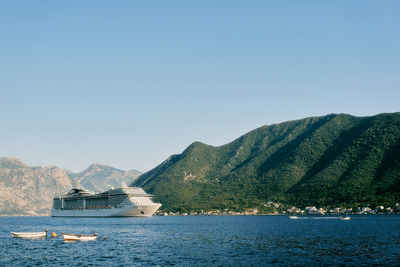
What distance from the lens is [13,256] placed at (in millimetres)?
70188

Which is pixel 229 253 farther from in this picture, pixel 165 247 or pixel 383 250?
pixel 383 250

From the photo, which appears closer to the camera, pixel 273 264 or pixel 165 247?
pixel 273 264

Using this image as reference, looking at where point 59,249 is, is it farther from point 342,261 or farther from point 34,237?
point 342,261

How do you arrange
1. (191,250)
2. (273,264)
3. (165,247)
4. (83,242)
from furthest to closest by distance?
(83,242) < (165,247) < (191,250) < (273,264)

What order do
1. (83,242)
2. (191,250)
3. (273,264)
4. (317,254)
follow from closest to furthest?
(273,264) → (317,254) → (191,250) → (83,242)

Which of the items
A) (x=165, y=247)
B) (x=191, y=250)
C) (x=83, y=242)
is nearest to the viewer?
(x=191, y=250)

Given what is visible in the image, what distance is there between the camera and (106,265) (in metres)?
60.1

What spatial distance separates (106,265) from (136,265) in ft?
15.0

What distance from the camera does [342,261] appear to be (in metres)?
60.1

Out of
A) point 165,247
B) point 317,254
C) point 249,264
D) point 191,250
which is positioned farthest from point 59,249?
point 317,254

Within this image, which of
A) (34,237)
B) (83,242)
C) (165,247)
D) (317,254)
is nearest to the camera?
(317,254)

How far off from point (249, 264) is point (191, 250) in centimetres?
2008

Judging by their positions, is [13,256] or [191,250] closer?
[13,256]

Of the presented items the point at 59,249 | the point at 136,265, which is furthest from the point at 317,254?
the point at 59,249
